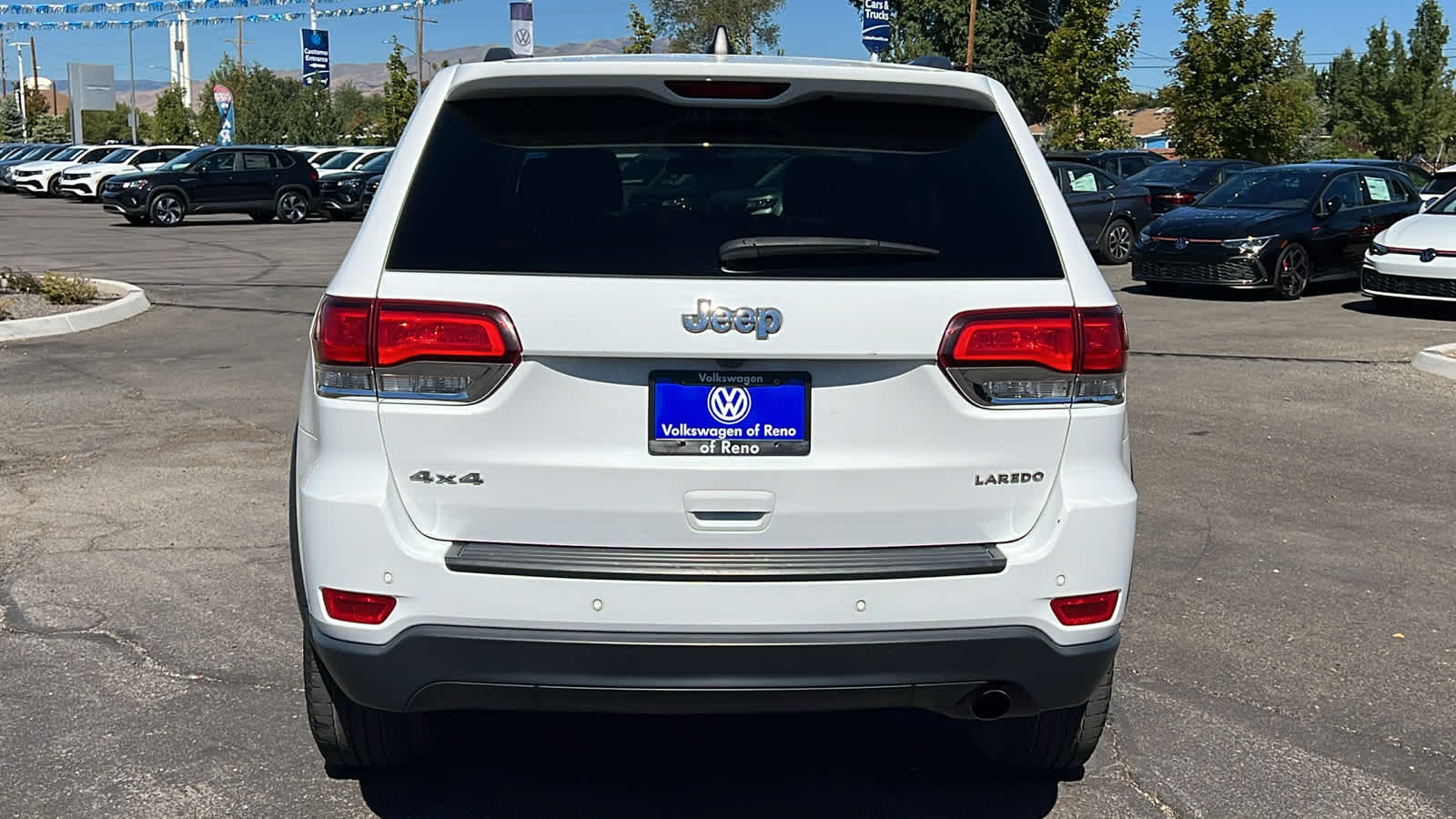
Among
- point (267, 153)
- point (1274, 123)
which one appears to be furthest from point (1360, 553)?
point (1274, 123)

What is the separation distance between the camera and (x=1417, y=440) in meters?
9.24

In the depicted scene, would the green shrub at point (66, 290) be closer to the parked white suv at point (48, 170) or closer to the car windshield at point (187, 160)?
the car windshield at point (187, 160)

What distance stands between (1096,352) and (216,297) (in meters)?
15.2

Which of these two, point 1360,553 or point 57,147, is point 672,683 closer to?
point 1360,553

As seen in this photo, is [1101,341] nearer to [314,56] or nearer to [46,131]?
[314,56]

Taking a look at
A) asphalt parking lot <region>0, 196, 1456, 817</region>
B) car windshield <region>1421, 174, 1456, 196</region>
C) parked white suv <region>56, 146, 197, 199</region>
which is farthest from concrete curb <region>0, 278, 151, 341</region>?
parked white suv <region>56, 146, 197, 199</region>

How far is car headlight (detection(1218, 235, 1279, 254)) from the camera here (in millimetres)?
17156

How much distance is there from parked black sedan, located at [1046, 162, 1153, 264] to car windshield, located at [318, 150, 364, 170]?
23.6 metres

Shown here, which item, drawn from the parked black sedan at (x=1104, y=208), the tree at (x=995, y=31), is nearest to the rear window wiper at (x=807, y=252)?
the parked black sedan at (x=1104, y=208)

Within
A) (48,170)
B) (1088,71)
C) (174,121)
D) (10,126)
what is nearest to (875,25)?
(1088,71)

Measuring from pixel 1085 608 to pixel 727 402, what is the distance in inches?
36.7

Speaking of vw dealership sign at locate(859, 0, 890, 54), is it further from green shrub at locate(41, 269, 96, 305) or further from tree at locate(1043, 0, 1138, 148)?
green shrub at locate(41, 269, 96, 305)

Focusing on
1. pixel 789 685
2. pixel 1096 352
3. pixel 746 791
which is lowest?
pixel 746 791

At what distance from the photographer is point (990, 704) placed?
3395 mm
